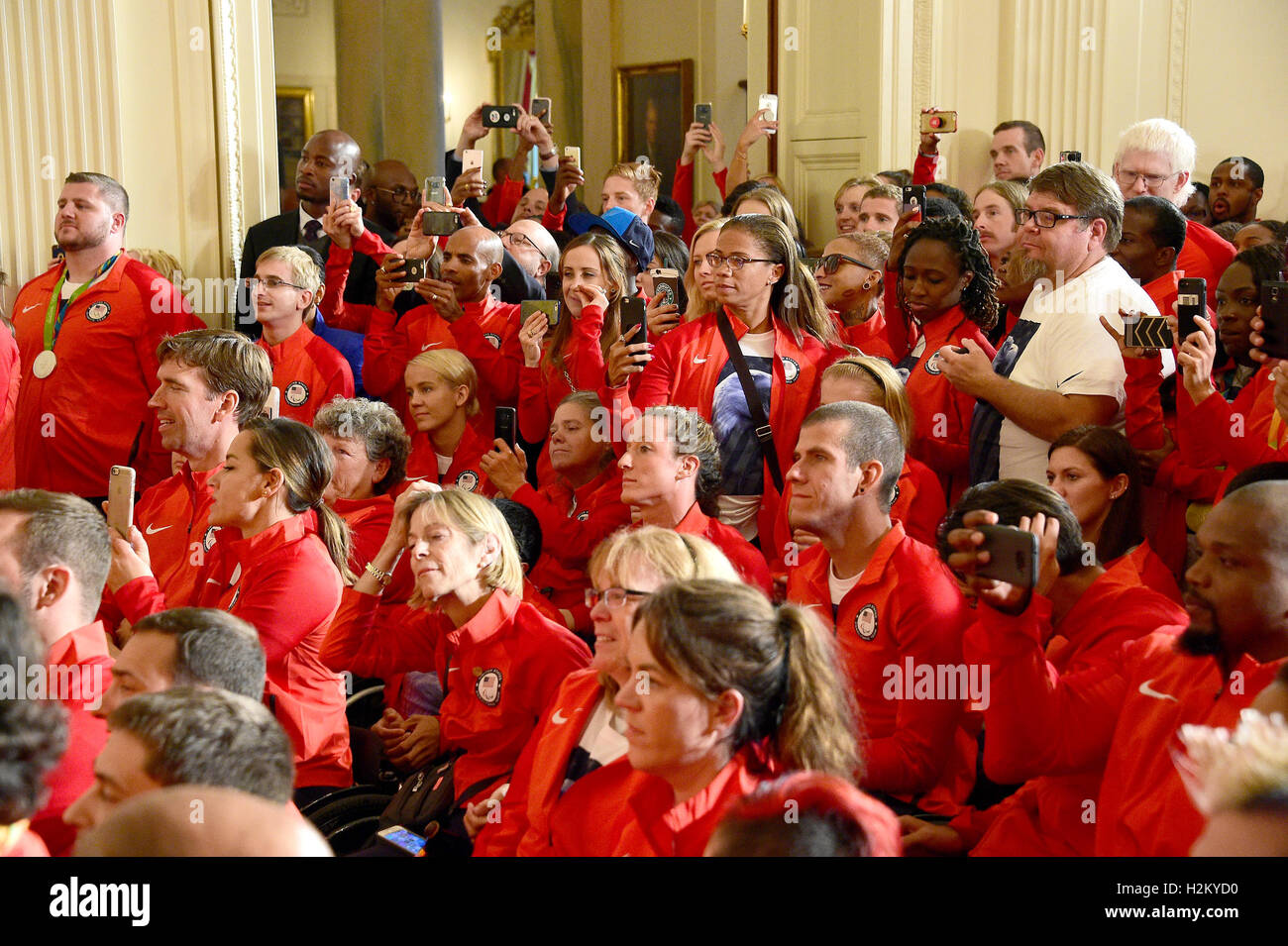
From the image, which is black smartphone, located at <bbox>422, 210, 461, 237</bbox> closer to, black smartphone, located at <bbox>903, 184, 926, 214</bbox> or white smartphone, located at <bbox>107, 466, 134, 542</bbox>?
black smartphone, located at <bbox>903, 184, 926, 214</bbox>

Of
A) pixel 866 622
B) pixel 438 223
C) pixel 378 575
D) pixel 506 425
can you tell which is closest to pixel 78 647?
pixel 378 575

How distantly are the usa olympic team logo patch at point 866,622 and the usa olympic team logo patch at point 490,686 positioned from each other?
2.55 feet

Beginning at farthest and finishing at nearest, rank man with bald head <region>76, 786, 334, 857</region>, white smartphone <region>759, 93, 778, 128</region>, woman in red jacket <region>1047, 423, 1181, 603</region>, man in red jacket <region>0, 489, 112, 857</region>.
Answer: white smartphone <region>759, 93, 778, 128</region> → woman in red jacket <region>1047, 423, 1181, 603</region> → man in red jacket <region>0, 489, 112, 857</region> → man with bald head <region>76, 786, 334, 857</region>

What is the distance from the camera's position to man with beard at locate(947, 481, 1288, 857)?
2041 mm

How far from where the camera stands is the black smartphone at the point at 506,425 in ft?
13.3

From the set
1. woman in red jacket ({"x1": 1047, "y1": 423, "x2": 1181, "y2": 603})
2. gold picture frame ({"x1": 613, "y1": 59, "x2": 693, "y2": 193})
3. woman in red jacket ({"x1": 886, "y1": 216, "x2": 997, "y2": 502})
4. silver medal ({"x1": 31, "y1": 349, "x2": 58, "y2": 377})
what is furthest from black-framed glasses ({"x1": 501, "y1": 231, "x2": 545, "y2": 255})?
gold picture frame ({"x1": 613, "y1": 59, "x2": 693, "y2": 193})

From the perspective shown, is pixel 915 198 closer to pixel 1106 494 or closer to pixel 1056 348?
pixel 1056 348

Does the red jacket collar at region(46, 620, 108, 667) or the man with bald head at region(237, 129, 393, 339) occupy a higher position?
the man with bald head at region(237, 129, 393, 339)

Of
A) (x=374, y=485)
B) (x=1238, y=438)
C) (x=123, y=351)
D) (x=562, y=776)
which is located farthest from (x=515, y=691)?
(x=123, y=351)

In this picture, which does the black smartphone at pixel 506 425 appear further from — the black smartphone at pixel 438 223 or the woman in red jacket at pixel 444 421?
the black smartphone at pixel 438 223

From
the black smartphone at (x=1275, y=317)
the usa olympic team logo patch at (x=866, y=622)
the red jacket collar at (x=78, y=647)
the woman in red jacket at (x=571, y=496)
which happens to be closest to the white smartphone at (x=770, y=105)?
the woman in red jacket at (x=571, y=496)

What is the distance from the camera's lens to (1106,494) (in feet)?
9.95

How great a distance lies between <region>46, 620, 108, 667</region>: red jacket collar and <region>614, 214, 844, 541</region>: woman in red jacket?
172 cm
